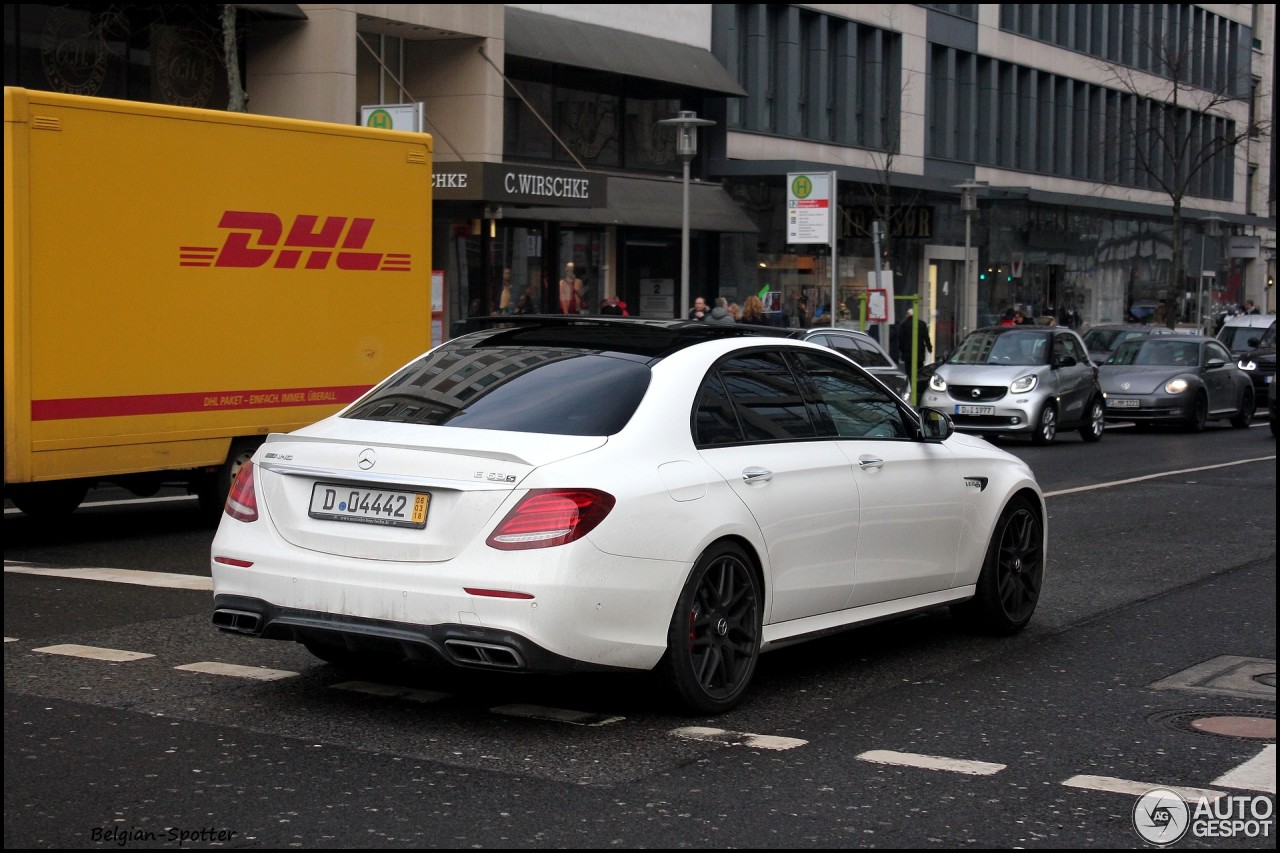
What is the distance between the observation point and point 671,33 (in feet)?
116

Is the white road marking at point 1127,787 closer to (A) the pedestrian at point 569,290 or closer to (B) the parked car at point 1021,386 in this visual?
(B) the parked car at point 1021,386

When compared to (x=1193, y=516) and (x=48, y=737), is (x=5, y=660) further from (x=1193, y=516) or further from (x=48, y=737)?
(x=1193, y=516)

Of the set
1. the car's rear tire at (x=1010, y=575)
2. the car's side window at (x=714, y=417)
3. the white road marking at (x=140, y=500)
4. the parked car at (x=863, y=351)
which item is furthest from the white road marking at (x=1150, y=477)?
the car's side window at (x=714, y=417)

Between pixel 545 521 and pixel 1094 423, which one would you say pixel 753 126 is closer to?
pixel 1094 423

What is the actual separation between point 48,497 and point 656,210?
21.8m

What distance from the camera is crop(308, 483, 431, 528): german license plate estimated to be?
21.0ft

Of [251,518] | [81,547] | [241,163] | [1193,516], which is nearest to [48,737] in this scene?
[251,518]

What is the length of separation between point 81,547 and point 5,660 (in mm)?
4283

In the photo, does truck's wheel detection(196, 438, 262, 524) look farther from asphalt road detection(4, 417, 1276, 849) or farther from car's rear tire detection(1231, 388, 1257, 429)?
car's rear tire detection(1231, 388, 1257, 429)

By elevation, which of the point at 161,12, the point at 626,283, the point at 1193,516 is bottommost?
the point at 1193,516

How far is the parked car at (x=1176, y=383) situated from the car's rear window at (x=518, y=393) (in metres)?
22.2

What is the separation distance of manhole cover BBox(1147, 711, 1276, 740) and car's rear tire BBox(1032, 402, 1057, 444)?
1744cm

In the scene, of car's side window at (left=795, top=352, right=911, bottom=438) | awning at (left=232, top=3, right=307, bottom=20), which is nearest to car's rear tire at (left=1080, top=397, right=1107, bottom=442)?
awning at (left=232, top=3, right=307, bottom=20)

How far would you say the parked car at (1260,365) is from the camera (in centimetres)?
3375
